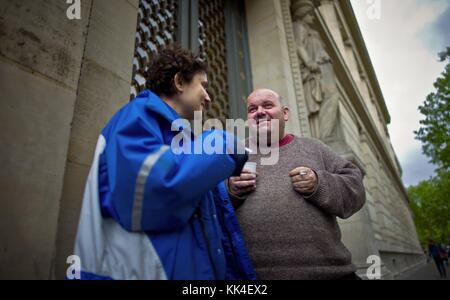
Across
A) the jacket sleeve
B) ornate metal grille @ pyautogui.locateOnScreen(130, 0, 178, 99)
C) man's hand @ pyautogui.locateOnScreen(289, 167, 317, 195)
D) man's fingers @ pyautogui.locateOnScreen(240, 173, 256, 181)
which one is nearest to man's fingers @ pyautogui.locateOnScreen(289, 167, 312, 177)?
man's hand @ pyautogui.locateOnScreen(289, 167, 317, 195)

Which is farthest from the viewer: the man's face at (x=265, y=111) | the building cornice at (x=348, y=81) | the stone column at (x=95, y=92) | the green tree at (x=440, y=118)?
the green tree at (x=440, y=118)

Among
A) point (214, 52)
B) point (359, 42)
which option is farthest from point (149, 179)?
point (359, 42)

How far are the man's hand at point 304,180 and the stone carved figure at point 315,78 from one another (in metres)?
4.11

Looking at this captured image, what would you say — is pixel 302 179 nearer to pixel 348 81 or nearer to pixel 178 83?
pixel 178 83

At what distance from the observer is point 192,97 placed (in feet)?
4.18

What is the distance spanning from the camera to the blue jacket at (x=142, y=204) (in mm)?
813

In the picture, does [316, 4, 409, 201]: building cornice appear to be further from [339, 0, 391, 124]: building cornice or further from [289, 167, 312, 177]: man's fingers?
[289, 167, 312, 177]: man's fingers

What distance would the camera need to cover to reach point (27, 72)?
4.04 feet

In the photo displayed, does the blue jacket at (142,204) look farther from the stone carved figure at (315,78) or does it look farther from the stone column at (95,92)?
the stone carved figure at (315,78)

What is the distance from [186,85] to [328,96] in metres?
4.86

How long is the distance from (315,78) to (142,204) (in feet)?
18.4

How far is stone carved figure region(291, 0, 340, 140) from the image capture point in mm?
5430

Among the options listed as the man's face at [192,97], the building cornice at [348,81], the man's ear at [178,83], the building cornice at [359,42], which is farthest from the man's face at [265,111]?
the building cornice at [359,42]
